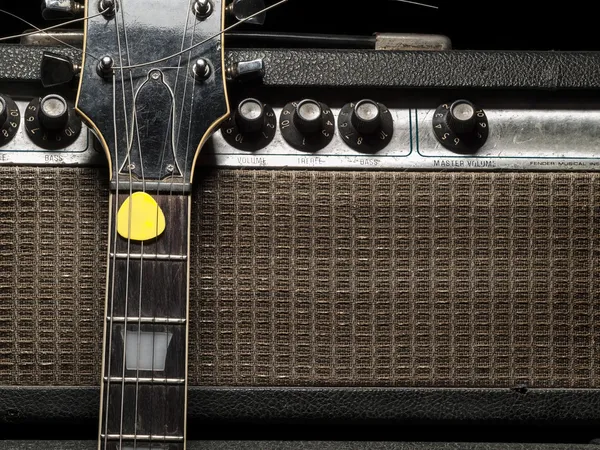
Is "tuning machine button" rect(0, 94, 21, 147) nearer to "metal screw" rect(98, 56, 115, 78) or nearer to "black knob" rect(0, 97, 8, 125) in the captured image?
"black knob" rect(0, 97, 8, 125)

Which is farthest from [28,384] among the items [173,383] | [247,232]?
[247,232]

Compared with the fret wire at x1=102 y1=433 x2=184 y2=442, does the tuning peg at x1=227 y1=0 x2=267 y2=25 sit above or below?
above

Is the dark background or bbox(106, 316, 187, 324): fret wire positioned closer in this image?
bbox(106, 316, 187, 324): fret wire

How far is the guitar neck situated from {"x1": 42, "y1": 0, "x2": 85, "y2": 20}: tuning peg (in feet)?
0.67

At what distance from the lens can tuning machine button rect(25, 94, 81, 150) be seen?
2.92ft

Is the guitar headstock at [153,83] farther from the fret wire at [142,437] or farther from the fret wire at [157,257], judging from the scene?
the fret wire at [142,437]

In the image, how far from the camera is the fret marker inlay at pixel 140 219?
2.81 ft

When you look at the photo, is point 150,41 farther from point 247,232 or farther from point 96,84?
point 247,232

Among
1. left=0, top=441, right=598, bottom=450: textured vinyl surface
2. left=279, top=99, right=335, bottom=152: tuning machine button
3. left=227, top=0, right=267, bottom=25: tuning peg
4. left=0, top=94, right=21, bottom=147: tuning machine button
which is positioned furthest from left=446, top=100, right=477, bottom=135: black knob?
left=0, top=94, right=21, bottom=147: tuning machine button

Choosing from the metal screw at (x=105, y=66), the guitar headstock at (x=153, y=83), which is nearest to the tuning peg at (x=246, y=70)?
the guitar headstock at (x=153, y=83)

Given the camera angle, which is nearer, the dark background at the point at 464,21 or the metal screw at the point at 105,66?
the metal screw at the point at 105,66

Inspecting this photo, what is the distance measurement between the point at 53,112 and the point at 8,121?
5 cm

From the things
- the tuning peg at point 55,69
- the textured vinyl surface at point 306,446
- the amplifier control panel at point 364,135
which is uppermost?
the tuning peg at point 55,69

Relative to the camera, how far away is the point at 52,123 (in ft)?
2.92
